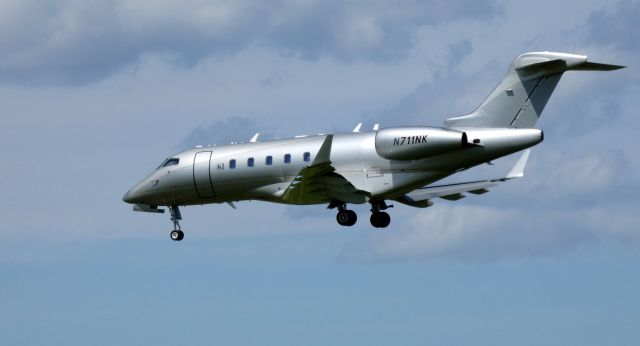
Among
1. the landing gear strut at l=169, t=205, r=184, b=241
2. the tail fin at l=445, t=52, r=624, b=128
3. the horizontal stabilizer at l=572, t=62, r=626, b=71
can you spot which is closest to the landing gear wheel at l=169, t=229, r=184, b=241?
the landing gear strut at l=169, t=205, r=184, b=241

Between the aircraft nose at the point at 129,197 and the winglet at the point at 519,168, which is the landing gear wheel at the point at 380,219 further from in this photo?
the aircraft nose at the point at 129,197

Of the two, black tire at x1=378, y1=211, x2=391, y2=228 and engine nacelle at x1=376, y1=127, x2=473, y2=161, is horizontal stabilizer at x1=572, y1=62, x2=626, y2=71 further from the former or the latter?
black tire at x1=378, y1=211, x2=391, y2=228

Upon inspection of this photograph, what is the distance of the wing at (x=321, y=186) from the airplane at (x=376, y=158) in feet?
0.12

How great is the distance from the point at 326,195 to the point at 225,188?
4.61 meters

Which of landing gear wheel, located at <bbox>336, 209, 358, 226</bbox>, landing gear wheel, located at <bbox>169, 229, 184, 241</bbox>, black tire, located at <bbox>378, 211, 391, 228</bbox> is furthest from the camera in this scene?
landing gear wheel, located at <bbox>169, 229, 184, 241</bbox>

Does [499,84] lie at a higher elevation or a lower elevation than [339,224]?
higher

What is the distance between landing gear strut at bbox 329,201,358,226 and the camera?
6512cm

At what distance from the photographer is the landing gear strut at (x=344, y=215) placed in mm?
65125

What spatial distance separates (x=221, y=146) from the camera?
6756 centimetres

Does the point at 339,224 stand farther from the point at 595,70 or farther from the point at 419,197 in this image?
the point at 595,70

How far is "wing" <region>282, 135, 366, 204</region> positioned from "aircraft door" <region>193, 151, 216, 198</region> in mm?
3822

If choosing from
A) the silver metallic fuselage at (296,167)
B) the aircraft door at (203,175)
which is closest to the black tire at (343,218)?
the silver metallic fuselage at (296,167)

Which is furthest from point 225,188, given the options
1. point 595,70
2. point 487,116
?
point 595,70

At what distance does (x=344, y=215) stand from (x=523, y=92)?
8.26 metres
